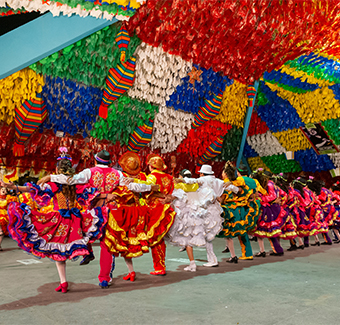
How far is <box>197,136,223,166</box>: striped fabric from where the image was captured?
1152cm

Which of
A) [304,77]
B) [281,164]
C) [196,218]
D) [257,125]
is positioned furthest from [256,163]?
[196,218]

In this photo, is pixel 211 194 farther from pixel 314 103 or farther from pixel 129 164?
pixel 314 103

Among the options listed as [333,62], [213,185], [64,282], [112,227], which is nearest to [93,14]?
[213,185]

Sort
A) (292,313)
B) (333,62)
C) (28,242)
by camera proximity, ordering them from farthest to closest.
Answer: (333,62), (28,242), (292,313)

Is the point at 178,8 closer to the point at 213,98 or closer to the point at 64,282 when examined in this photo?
the point at 213,98

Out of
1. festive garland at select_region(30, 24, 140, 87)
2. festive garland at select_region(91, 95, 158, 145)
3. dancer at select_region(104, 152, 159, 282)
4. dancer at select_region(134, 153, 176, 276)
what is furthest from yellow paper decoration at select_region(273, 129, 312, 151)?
dancer at select_region(104, 152, 159, 282)

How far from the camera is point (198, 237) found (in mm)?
4391

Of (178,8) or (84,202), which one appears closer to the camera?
(84,202)

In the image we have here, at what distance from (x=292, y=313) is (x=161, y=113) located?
6.86 m

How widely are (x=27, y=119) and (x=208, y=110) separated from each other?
4.69 m

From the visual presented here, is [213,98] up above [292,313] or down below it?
above

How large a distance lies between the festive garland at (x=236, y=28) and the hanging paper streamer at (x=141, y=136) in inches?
84.4

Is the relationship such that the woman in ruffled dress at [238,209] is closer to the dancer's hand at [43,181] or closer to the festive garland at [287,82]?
the dancer's hand at [43,181]

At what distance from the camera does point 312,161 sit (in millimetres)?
12430
